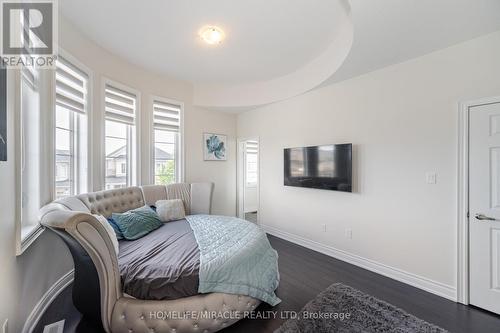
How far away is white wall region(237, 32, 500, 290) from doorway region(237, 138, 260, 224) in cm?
169

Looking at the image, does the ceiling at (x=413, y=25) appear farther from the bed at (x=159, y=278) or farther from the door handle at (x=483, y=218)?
the bed at (x=159, y=278)

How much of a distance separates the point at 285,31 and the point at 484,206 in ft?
8.99

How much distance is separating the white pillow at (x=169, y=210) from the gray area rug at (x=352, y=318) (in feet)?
6.74

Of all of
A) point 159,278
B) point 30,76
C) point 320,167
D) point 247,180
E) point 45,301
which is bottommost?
point 45,301

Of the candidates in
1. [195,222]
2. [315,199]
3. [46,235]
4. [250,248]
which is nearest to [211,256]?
[250,248]

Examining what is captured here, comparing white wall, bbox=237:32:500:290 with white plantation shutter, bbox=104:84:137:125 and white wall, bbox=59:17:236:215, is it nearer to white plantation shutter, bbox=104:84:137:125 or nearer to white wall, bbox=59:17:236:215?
white wall, bbox=59:17:236:215

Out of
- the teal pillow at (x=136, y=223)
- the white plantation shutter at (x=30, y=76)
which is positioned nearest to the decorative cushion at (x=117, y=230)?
Result: the teal pillow at (x=136, y=223)

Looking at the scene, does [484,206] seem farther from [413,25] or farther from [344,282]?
[413,25]

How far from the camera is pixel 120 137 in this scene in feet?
10.8

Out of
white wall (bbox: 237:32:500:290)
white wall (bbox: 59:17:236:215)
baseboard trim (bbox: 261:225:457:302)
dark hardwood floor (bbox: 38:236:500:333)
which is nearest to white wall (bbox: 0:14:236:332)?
white wall (bbox: 59:17:236:215)

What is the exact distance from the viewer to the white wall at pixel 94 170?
1.26 metres

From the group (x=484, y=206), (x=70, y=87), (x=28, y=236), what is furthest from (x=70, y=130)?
(x=484, y=206)

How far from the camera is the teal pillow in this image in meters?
2.38

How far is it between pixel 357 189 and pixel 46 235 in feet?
11.8
